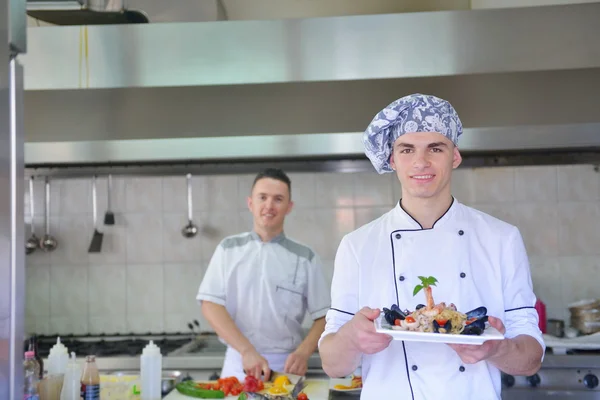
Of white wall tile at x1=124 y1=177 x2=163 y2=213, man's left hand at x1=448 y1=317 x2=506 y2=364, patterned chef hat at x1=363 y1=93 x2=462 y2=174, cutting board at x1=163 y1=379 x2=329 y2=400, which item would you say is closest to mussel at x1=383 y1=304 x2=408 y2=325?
man's left hand at x1=448 y1=317 x2=506 y2=364

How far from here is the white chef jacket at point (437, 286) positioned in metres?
→ 1.80

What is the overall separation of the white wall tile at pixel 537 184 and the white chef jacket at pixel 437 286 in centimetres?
248

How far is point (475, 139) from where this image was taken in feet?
9.77

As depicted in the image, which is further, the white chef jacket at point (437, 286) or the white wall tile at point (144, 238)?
the white wall tile at point (144, 238)

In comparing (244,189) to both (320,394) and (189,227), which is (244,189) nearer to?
(189,227)

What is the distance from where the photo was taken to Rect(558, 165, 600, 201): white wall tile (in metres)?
4.20

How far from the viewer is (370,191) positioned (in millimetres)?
4340

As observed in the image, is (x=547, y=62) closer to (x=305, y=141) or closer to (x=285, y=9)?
(x=305, y=141)

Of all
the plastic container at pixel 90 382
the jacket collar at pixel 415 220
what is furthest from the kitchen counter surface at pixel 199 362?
the jacket collar at pixel 415 220

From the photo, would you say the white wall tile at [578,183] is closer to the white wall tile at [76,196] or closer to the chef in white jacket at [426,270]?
the chef in white jacket at [426,270]

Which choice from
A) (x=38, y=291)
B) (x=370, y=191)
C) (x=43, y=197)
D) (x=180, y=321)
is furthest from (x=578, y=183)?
(x=38, y=291)

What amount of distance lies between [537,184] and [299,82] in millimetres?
1939

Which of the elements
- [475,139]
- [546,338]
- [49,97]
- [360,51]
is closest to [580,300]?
[546,338]

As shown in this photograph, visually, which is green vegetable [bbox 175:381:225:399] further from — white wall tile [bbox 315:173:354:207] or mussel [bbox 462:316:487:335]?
white wall tile [bbox 315:173:354:207]
